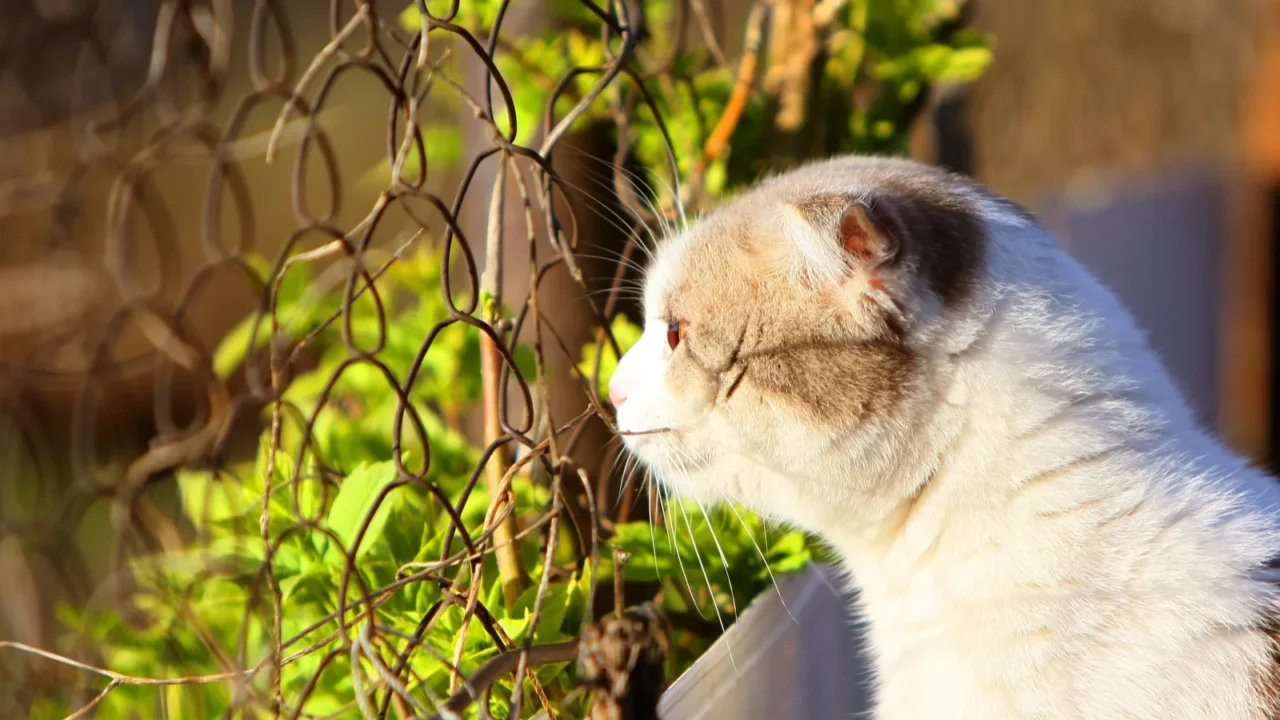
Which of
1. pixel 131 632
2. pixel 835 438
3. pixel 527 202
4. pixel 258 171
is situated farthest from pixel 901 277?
pixel 258 171

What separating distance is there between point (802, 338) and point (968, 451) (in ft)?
0.53

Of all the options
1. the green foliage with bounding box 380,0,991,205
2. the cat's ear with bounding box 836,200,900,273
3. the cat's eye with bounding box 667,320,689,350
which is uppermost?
the green foliage with bounding box 380,0,991,205

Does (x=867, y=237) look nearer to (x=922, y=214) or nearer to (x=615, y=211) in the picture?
(x=922, y=214)

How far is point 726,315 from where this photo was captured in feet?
2.72

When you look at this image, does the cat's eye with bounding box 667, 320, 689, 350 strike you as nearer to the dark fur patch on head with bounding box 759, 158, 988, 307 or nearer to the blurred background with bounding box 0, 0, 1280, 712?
the dark fur patch on head with bounding box 759, 158, 988, 307

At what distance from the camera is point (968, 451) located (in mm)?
752

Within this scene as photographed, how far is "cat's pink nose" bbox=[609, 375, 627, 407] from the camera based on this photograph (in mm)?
844

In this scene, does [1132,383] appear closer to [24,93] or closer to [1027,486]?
[1027,486]

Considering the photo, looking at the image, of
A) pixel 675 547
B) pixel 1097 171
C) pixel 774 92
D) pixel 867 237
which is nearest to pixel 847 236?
pixel 867 237

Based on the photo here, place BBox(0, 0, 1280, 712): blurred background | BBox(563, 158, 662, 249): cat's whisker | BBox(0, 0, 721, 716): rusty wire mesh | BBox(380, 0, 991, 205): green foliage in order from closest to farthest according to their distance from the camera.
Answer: BBox(0, 0, 721, 716): rusty wire mesh, BBox(563, 158, 662, 249): cat's whisker, BBox(380, 0, 991, 205): green foliage, BBox(0, 0, 1280, 712): blurred background

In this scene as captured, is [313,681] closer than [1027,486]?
Yes

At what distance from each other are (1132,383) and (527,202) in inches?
20.6

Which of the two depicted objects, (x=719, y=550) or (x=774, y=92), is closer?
(x=719, y=550)

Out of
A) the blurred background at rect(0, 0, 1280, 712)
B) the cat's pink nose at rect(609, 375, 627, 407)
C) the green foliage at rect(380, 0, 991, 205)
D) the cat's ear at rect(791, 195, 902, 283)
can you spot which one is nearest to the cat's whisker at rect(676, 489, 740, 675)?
the cat's pink nose at rect(609, 375, 627, 407)
